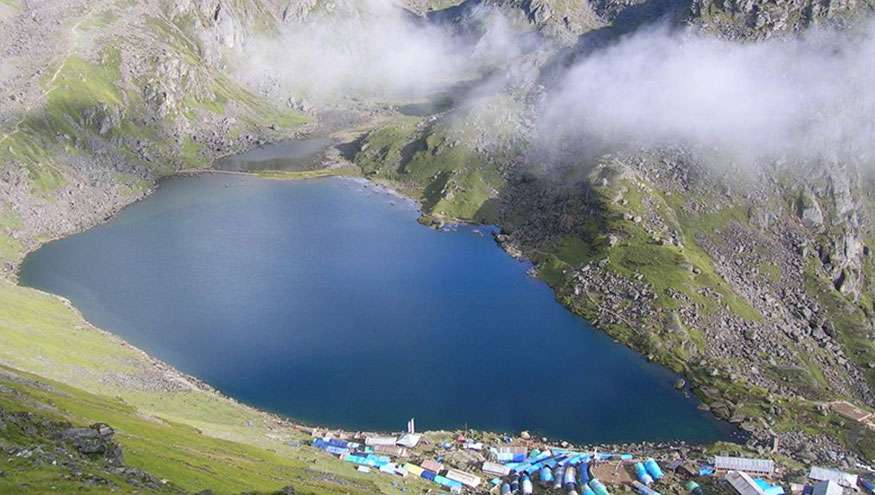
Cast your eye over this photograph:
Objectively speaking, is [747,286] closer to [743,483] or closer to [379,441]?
[743,483]

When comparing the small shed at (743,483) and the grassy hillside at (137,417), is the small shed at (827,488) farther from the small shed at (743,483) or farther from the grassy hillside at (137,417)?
the grassy hillside at (137,417)

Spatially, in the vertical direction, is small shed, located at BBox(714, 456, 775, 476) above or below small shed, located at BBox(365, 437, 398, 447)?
below

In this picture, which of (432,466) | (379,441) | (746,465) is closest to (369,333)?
(379,441)

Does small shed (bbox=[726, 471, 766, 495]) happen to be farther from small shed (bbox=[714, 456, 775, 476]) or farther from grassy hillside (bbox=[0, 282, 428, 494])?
grassy hillside (bbox=[0, 282, 428, 494])

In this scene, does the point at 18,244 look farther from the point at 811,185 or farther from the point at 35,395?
the point at 811,185

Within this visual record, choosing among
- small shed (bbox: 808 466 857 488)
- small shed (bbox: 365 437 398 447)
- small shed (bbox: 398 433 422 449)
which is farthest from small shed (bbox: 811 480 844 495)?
small shed (bbox: 365 437 398 447)

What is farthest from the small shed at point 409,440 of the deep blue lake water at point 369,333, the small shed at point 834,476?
the small shed at point 834,476
